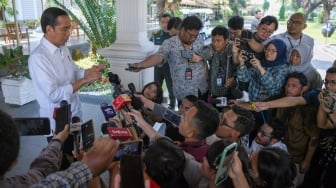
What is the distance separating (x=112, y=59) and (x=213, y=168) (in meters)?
2.19

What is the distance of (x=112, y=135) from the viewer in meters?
1.50

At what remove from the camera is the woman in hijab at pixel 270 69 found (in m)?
2.39

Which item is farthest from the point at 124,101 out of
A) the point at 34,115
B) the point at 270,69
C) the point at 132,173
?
the point at 34,115

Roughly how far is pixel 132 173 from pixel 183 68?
1836mm

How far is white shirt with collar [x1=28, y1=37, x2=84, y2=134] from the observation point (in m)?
1.90

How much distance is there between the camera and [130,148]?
4.56ft

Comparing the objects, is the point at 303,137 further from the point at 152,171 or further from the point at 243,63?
the point at 152,171

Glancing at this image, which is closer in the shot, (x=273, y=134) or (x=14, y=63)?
(x=273, y=134)

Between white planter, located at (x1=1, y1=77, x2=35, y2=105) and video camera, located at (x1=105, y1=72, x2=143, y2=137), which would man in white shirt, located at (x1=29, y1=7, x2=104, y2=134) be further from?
white planter, located at (x1=1, y1=77, x2=35, y2=105)

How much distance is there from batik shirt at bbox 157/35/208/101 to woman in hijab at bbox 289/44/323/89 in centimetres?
78

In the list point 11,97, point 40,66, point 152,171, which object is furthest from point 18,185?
point 11,97

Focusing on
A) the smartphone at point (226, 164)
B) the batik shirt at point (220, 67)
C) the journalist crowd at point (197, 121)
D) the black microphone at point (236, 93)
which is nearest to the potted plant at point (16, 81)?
the journalist crowd at point (197, 121)

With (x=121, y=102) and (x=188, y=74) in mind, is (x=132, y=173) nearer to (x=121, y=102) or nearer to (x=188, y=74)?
(x=121, y=102)

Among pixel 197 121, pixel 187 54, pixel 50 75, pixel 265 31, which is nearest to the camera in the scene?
pixel 197 121
